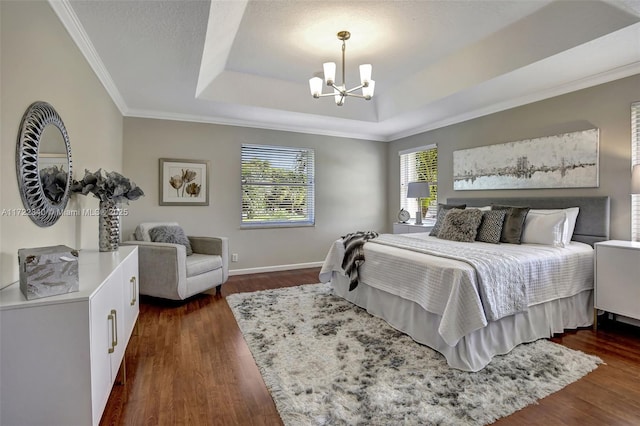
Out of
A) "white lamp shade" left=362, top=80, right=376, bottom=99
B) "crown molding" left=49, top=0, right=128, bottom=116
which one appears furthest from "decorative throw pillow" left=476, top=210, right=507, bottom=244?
"crown molding" left=49, top=0, right=128, bottom=116

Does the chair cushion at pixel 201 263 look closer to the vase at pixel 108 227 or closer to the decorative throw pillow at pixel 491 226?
the vase at pixel 108 227

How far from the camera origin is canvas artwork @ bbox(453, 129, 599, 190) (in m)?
3.19

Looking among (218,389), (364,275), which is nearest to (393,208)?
(364,275)

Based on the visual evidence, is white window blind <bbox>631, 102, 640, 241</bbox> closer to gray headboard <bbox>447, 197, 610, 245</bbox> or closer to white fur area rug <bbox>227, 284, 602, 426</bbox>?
gray headboard <bbox>447, 197, 610, 245</bbox>

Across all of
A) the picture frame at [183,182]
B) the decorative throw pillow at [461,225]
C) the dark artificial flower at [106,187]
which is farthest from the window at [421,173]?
the dark artificial flower at [106,187]

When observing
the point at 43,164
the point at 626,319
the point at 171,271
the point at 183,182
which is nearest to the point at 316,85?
the point at 43,164

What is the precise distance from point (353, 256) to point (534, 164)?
2.35 metres

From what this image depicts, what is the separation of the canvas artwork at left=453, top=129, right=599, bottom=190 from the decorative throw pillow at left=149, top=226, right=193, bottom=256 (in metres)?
3.81

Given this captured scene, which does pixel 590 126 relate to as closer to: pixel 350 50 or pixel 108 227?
pixel 350 50

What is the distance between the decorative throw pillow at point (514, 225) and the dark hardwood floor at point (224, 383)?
931 mm

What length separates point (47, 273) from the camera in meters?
1.31

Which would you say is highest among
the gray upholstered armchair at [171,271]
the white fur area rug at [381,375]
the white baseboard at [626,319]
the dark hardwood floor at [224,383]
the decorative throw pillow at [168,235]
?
the decorative throw pillow at [168,235]

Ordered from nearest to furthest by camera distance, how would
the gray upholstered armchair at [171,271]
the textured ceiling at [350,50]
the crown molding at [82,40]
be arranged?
the crown molding at [82,40] < the textured ceiling at [350,50] < the gray upholstered armchair at [171,271]

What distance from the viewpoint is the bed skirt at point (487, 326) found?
215cm
